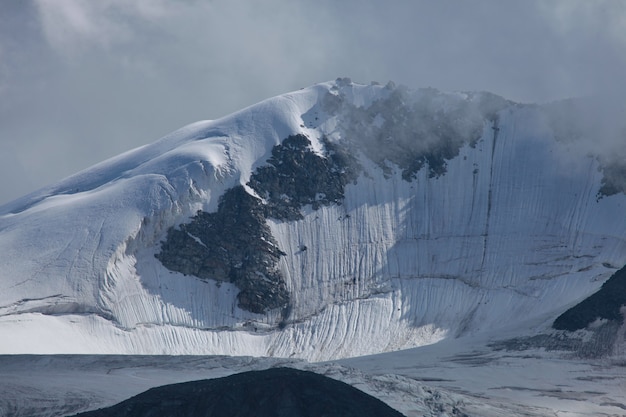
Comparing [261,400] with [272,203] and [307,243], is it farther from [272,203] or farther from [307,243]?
[272,203]

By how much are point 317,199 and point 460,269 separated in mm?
24343

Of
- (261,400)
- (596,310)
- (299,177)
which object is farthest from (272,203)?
(261,400)

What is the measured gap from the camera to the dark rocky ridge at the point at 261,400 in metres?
110


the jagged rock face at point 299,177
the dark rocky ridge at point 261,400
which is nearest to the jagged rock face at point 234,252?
the jagged rock face at point 299,177

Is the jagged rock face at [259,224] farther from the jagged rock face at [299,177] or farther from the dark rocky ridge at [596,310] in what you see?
the dark rocky ridge at [596,310]

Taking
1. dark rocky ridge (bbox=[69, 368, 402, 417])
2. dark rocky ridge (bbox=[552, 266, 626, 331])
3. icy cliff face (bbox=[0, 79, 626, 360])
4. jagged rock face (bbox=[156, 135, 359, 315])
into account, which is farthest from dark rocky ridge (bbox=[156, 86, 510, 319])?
dark rocky ridge (bbox=[69, 368, 402, 417])

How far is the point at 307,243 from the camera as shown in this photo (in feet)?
602

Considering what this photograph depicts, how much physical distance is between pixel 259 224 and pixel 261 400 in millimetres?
72719

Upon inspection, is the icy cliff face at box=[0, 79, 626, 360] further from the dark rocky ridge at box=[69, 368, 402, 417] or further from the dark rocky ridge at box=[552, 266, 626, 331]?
the dark rocky ridge at box=[69, 368, 402, 417]

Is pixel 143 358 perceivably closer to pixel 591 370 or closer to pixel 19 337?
pixel 19 337

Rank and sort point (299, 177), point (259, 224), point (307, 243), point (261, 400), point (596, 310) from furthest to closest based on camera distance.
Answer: point (299, 177)
point (307, 243)
point (259, 224)
point (596, 310)
point (261, 400)

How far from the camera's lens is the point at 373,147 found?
198875 millimetres

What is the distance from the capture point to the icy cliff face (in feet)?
547

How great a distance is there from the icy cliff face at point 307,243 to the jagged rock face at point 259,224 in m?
0.23
